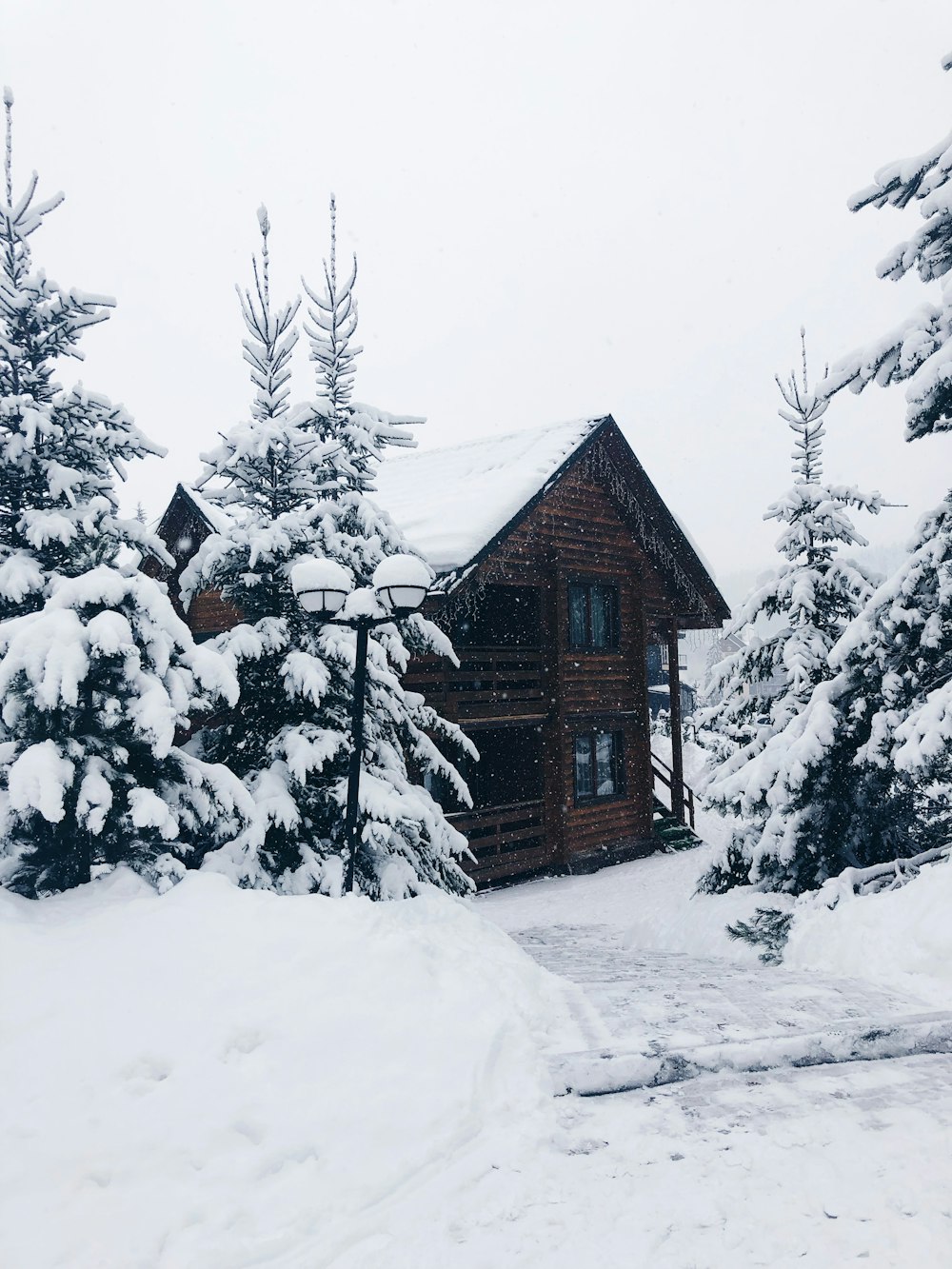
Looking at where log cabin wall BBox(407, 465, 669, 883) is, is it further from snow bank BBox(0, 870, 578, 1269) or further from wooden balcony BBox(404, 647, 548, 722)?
snow bank BBox(0, 870, 578, 1269)

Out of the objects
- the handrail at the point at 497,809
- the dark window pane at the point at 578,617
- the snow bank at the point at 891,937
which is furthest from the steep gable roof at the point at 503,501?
the snow bank at the point at 891,937

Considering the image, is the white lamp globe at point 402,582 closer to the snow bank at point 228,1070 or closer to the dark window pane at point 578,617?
the snow bank at point 228,1070

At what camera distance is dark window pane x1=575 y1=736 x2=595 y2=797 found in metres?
18.8

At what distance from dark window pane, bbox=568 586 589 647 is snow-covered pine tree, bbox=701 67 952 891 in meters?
8.41

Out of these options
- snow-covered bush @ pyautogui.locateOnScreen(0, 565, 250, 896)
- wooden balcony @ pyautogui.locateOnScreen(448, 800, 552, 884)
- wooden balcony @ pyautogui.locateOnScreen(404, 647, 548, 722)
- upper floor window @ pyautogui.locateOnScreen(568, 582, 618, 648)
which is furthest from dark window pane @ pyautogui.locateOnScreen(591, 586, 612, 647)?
snow-covered bush @ pyautogui.locateOnScreen(0, 565, 250, 896)

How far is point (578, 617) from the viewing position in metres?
19.2

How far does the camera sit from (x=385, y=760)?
30.6 feet

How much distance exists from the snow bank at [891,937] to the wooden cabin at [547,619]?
26.3ft

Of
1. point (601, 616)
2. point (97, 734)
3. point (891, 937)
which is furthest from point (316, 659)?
point (601, 616)

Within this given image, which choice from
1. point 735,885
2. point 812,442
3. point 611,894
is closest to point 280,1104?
point 735,885

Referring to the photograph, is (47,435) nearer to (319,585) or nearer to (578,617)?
(319,585)

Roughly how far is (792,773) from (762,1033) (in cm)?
492

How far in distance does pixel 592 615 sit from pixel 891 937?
1270 cm

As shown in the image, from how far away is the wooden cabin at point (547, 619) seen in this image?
1625 cm
